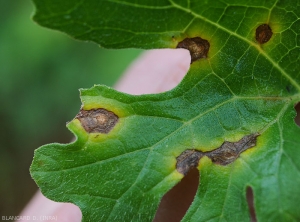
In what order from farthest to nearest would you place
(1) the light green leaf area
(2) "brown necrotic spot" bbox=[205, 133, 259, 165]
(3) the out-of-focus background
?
1. (3) the out-of-focus background
2. (2) "brown necrotic spot" bbox=[205, 133, 259, 165]
3. (1) the light green leaf area

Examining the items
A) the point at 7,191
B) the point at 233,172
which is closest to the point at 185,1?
the point at 233,172

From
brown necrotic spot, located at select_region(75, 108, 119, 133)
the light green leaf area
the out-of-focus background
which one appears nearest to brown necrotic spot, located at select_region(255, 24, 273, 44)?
the light green leaf area

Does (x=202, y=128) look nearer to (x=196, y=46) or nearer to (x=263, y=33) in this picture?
(x=196, y=46)

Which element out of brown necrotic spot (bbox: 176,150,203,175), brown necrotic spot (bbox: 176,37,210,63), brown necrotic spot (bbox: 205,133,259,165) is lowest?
brown necrotic spot (bbox: 176,150,203,175)

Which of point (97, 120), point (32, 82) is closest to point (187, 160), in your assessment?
point (97, 120)

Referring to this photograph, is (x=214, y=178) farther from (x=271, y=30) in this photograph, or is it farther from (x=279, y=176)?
(x=271, y=30)

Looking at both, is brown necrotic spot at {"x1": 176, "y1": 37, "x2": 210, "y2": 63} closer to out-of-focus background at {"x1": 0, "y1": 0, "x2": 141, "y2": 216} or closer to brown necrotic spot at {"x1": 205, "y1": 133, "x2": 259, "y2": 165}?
brown necrotic spot at {"x1": 205, "y1": 133, "x2": 259, "y2": 165}
